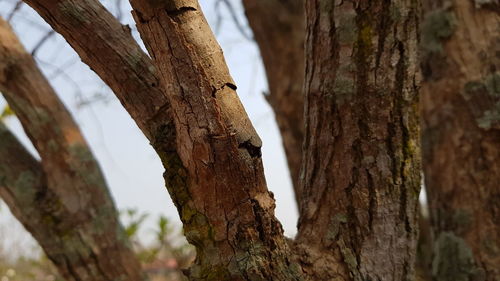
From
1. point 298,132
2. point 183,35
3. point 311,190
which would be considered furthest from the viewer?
point 298,132

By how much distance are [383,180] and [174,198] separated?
60 centimetres

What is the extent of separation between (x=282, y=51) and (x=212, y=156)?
2.29 metres

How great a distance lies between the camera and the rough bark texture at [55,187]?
246 centimetres

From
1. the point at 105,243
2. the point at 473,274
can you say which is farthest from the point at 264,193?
the point at 105,243

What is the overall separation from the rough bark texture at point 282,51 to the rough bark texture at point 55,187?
1.20 m

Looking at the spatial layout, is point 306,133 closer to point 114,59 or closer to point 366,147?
point 366,147

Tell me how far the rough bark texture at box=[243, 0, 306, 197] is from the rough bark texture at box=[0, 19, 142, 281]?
120cm

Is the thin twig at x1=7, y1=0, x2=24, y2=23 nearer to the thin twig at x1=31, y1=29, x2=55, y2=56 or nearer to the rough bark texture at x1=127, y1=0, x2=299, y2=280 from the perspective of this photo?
the thin twig at x1=31, y1=29, x2=55, y2=56

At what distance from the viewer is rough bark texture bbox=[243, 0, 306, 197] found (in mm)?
3383

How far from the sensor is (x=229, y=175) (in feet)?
4.43

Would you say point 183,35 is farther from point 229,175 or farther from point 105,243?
point 105,243

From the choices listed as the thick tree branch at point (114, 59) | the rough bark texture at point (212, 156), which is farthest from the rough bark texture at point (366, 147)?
the thick tree branch at point (114, 59)

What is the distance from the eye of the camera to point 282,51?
3.53 m

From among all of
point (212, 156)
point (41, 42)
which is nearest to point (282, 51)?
point (41, 42)
